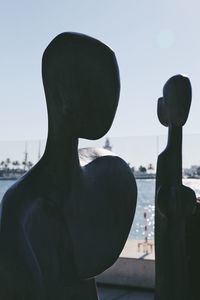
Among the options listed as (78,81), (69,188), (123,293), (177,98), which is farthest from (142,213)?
(78,81)

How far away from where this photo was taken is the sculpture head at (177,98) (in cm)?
289

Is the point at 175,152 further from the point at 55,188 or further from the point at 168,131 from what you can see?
the point at 55,188

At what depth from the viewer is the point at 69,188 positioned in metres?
1.61

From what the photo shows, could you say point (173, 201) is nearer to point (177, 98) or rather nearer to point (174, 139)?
point (174, 139)

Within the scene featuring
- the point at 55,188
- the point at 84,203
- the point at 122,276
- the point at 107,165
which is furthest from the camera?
the point at 122,276

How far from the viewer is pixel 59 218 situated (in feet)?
5.09

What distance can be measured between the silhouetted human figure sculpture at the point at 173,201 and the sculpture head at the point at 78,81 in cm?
149

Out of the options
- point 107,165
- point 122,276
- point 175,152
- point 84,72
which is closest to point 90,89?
point 84,72

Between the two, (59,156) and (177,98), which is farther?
(177,98)

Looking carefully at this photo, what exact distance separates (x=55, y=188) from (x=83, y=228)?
222 mm

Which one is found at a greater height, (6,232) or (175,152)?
(175,152)

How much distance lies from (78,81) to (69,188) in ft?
1.43

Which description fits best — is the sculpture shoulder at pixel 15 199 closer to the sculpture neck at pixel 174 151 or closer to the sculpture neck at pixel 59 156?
the sculpture neck at pixel 59 156

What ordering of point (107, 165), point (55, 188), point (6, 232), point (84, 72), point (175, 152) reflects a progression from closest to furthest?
point (6, 232) → point (84, 72) → point (55, 188) → point (107, 165) → point (175, 152)
